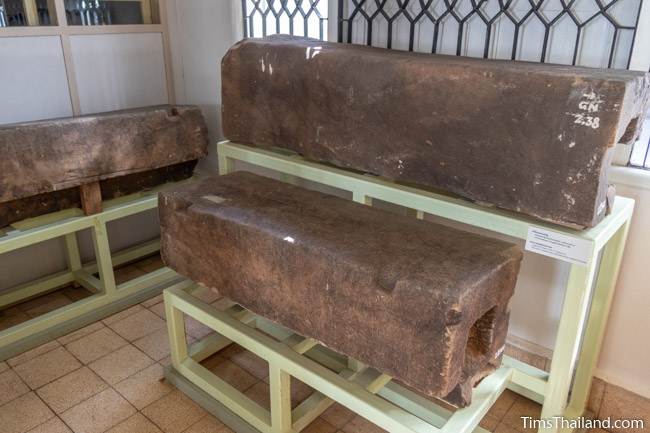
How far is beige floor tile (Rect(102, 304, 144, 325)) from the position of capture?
2.56 meters

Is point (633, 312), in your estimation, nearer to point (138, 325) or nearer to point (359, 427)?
point (359, 427)

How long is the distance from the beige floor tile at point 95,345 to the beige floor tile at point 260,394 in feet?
2.27

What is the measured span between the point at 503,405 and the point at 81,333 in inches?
74.4

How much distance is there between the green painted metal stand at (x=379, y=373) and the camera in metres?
1.45

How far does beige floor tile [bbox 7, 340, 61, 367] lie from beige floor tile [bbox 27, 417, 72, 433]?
460 millimetres

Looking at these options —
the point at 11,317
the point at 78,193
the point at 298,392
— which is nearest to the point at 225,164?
the point at 78,193

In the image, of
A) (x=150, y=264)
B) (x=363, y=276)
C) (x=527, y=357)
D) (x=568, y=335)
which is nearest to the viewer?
(x=363, y=276)

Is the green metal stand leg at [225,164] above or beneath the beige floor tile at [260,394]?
above

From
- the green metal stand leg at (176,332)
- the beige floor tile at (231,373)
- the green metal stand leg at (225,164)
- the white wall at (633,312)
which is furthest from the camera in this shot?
the green metal stand leg at (225,164)

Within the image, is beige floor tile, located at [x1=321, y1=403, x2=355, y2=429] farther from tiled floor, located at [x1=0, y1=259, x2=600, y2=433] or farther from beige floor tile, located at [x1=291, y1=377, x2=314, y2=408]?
beige floor tile, located at [x1=291, y1=377, x2=314, y2=408]

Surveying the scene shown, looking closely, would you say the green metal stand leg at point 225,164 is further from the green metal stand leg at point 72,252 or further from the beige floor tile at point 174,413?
the green metal stand leg at point 72,252

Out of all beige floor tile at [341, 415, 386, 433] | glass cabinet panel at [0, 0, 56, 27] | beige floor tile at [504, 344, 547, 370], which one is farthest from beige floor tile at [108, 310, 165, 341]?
beige floor tile at [504, 344, 547, 370]

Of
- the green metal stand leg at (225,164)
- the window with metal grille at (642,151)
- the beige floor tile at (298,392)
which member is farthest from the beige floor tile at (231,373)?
the window with metal grille at (642,151)

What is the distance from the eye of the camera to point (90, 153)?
7.67 ft
